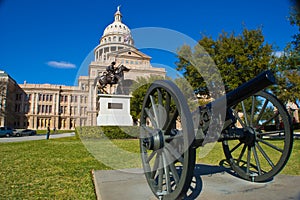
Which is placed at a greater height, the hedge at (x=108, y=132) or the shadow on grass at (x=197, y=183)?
the hedge at (x=108, y=132)

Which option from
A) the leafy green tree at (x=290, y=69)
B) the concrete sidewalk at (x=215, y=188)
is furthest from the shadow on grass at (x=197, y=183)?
the leafy green tree at (x=290, y=69)

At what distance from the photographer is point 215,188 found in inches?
150

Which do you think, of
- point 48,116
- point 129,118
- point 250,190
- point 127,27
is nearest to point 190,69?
point 129,118

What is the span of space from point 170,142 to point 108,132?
15.3 metres

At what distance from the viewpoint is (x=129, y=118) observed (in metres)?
20.1

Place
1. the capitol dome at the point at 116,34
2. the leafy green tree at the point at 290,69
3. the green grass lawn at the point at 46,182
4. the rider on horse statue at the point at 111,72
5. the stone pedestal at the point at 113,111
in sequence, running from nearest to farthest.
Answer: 1. the green grass lawn at the point at 46,182
2. the leafy green tree at the point at 290,69
3. the stone pedestal at the point at 113,111
4. the rider on horse statue at the point at 111,72
5. the capitol dome at the point at 116,34

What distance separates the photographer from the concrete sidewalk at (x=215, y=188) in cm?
343

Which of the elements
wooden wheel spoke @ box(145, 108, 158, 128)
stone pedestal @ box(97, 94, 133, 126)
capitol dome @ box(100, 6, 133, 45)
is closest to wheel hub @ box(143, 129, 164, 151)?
wooden wheel spoke @ box(145, 108, 158, 128)

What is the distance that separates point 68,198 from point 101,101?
54.2 feet

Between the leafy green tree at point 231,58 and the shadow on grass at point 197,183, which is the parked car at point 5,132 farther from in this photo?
the shadow on grass at point 197,183

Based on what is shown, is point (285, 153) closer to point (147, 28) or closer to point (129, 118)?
point (147, 28)

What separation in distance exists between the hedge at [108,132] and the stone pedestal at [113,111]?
1.25m

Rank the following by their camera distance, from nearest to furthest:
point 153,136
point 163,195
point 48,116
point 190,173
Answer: point 190,173, point 163,195, point 153,136, point 48,116

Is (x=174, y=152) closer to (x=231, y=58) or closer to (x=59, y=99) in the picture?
(x=231, y=58)
